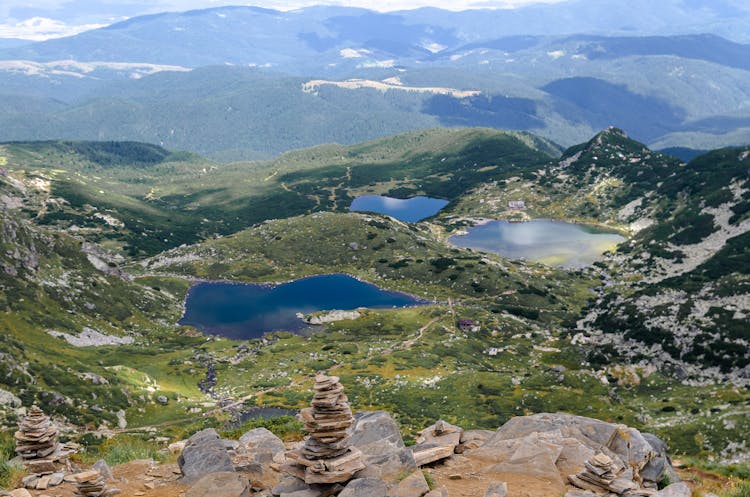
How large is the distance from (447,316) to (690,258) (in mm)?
91801

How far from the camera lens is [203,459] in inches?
1249

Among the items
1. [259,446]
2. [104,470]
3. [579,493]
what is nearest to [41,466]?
[104,470]

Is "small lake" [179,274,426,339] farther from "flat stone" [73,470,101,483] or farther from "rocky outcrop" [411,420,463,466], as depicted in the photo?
"flat stone" [73,470,101,483]

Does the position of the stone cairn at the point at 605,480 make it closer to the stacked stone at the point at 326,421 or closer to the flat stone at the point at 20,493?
the stacked stone at the point at 326,421

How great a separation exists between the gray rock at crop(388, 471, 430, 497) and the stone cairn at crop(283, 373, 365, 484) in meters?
2.09

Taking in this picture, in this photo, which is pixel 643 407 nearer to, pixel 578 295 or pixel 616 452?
pixel 616 452

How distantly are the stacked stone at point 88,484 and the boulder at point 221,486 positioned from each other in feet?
13.9

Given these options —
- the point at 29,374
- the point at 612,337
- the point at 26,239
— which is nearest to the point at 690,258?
the point at 612,337

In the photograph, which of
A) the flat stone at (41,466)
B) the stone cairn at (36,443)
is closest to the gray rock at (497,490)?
the flat stone at (41,466)

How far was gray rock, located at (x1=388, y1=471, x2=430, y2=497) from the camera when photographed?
26.3 meters

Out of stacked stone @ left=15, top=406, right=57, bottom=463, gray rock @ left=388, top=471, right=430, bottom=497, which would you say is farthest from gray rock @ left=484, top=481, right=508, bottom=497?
stacked stone @ left=15, top=406, right=57, bottom=463

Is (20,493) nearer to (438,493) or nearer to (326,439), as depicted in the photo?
(326,439)

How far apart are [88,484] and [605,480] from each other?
25.7 m

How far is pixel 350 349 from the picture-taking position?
132 metres
